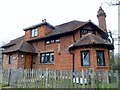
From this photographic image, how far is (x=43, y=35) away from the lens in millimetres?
23688

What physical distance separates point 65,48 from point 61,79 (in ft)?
33.3

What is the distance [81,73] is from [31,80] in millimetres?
4168

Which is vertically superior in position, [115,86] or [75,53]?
[75,53]

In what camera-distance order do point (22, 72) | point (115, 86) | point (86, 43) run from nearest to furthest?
point (115, 86)
point (22, 72)
point (86, 43)

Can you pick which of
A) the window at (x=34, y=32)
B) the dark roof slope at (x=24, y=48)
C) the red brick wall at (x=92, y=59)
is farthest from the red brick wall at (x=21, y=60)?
the red brick wall at (x=92, y=59)

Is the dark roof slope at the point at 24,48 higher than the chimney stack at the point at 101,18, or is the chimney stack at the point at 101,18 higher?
the chimney stack at the point at 101,18

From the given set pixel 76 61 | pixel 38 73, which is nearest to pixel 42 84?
pixel 38 73

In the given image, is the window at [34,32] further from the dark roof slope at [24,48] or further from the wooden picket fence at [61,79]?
the wooden picket fence at [61,79]

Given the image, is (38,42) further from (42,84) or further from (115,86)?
(115,86)

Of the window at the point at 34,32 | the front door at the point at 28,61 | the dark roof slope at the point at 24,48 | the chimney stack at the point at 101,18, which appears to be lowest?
the front door at the point at 28,61

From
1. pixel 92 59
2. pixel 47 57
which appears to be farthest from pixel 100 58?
pixel 47 57

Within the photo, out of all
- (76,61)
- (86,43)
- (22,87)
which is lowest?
(22,87)

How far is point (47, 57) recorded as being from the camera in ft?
73.0

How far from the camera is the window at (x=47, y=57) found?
71.1 feet
